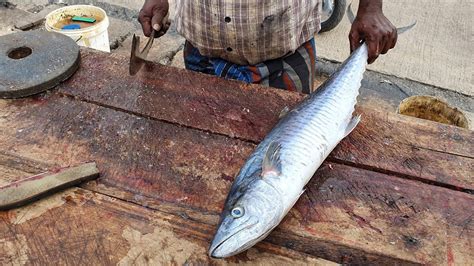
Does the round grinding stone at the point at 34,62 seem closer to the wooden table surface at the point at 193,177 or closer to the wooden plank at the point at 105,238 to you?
the wooden table surface at the point at 193,177

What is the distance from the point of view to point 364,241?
1.59 metres

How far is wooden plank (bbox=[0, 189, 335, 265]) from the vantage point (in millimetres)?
1500

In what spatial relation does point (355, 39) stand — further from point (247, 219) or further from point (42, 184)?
point (42, 184)

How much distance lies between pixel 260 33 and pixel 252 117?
21.0 inches

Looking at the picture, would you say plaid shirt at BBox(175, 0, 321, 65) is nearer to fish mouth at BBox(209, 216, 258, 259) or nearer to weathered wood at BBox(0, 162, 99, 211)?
weathered wood at BBox(0, 162, 99, 211)

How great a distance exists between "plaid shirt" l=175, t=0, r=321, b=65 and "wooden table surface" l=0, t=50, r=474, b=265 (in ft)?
0.92

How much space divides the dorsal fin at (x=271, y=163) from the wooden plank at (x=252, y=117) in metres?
0.25

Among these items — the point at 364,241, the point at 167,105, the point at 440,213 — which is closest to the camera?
the point at 364,241

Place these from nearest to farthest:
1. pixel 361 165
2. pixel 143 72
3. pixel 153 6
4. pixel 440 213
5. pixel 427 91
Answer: pixel 440 213, pixel 361 165, pixel 143 72, pixel 153 6, pixel 427 91

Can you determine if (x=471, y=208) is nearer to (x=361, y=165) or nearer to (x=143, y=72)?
(x=361, y=165)

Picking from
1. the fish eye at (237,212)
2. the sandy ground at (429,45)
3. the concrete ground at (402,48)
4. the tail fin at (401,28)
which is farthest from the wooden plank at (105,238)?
the sandy ground at (429,45)

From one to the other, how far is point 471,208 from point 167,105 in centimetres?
128

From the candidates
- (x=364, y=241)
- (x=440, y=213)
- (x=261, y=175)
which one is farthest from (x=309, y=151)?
(x=440, y=213)

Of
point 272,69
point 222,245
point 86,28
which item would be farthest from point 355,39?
point 86,28
